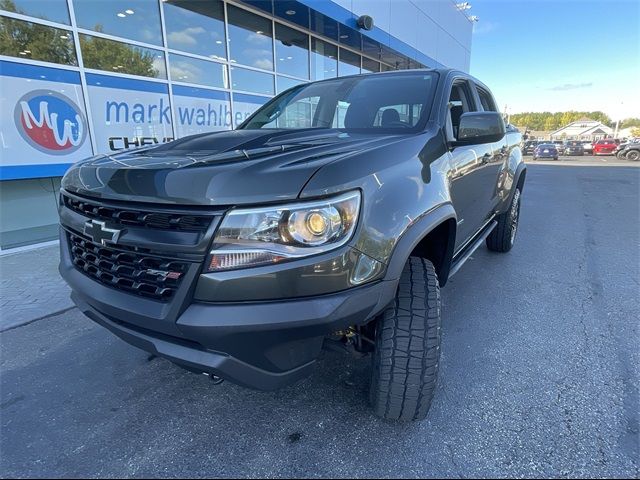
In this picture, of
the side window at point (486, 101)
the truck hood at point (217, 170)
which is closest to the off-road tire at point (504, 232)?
the side window at point (486, 101)

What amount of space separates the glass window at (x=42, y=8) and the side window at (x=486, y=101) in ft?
19.0

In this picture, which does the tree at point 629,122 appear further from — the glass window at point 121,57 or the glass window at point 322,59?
the glass window at point 121,57

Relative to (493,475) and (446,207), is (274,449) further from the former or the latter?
(446,207)

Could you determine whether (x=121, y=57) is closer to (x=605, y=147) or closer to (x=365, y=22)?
(x=365, y=22)

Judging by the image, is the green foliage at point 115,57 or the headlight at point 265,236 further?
the green foliage at point 115,57

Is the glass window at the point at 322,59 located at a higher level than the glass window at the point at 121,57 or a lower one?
higher

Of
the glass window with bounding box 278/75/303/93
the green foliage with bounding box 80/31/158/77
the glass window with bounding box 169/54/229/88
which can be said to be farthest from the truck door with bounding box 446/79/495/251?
the glass window with bounding box 278/75/303/93

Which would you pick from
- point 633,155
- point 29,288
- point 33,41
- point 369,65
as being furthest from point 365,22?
point 633,155

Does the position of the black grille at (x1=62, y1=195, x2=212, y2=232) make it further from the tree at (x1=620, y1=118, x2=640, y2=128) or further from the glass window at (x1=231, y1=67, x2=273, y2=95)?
the tree at (x1=620, y1=118, x2=640, y2=128)

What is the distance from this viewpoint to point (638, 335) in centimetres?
268

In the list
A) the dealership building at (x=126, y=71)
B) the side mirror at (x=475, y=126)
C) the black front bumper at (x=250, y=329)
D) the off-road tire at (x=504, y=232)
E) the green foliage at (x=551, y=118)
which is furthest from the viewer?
the green foliage at (x=551, y=118)

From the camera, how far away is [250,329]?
4.33ft

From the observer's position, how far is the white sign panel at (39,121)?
16.1ft

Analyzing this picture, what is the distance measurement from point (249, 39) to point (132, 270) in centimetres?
839
